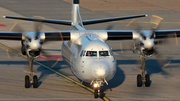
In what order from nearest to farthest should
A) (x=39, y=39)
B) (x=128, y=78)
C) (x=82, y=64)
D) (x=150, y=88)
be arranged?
1. (x=82, y=64)
2. (x=39, y=39)
3. (x=150, y=88)
4. (x=128, y=78)

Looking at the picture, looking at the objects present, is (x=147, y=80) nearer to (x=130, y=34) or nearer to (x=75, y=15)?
(x=130, y=34)

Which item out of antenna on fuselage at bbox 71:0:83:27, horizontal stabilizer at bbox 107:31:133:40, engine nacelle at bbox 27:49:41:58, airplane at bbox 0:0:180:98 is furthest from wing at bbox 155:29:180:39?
engine nacelle at bbox 27:49:41:58

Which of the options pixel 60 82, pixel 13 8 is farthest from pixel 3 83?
pixel 13 8

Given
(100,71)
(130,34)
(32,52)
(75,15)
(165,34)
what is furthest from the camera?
(75,15)

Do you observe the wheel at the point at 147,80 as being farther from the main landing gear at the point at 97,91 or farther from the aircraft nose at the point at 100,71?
the aircraft nose at the point at 100,71

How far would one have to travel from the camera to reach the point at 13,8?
64750 millimetres

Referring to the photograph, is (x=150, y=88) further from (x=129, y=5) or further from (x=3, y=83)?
(x=129, y=5)

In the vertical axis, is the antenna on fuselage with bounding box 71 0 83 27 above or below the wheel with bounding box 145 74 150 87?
above

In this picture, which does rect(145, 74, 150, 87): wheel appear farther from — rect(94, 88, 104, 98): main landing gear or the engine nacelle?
the engine nacelle

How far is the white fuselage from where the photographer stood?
61.0 ft

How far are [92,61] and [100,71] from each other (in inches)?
39.4

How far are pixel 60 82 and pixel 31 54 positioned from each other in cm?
408

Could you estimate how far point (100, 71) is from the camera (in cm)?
1833

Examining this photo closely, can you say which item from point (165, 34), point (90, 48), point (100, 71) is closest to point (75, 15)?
point (165, 34)
